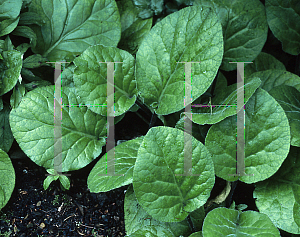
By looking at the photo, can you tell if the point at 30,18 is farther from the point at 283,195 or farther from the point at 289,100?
the point at 283,195

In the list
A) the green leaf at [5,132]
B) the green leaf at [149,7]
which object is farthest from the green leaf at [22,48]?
the green leaf at [149,7]

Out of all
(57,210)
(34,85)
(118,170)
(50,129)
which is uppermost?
(34,85)

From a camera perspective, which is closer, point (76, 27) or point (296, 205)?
point (296, 205)

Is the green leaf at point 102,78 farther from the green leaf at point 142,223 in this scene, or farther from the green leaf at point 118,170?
the green leaf at point 142,223

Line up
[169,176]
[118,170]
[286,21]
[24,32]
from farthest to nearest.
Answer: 1. [286,21]
2. [24,32]
3. [118,170]
4. [169,176]

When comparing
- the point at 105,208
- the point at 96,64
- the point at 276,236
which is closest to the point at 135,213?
the point at 105,208

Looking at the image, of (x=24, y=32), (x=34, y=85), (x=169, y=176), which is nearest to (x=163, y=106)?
(x=169, y=176)

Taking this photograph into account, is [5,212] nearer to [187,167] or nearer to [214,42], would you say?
[187,167]
